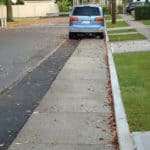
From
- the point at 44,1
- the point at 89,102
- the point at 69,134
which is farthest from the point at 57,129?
the point at 44,1

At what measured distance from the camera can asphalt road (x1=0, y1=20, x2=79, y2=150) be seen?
9483 millimetres

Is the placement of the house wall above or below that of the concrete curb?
below

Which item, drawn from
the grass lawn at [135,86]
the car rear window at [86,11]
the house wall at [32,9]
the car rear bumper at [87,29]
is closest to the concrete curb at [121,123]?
the grass lawn at [135,86]

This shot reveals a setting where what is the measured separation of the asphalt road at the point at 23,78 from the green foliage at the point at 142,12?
21.9 meters

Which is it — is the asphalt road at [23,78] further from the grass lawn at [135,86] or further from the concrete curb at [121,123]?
the grass lawn at [135,86]

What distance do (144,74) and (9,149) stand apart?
23.5ft

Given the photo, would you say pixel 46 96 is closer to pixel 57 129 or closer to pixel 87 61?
pixel 57 129

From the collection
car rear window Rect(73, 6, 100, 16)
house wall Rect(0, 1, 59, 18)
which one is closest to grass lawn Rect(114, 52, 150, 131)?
car rear window Rect(73, 6, 100, 16)

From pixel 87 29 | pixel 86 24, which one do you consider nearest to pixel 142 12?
pixel 86 24

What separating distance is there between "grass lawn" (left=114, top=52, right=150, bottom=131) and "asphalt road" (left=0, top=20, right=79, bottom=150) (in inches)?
65.4

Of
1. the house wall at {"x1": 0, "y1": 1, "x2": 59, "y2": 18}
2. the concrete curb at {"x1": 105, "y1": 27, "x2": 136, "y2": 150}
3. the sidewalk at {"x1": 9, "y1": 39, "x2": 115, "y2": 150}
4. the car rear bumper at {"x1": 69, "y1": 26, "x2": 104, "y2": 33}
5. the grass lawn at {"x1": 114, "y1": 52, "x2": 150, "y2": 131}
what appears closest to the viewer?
the concrete curb at {"x1": 105, "y1": 27, "x2": 136, "y2": 150}

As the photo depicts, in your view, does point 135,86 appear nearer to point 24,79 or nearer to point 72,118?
point 72,118

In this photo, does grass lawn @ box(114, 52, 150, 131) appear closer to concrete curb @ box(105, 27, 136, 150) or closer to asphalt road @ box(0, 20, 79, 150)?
concrete curb @ box(105, 27, 136, 150)

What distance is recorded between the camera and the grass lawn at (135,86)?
9.17m
